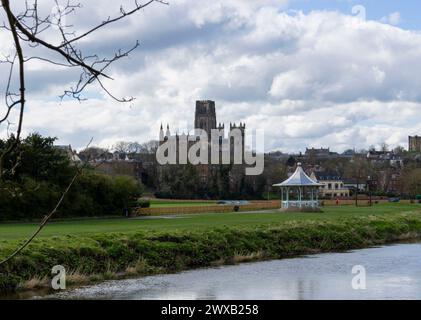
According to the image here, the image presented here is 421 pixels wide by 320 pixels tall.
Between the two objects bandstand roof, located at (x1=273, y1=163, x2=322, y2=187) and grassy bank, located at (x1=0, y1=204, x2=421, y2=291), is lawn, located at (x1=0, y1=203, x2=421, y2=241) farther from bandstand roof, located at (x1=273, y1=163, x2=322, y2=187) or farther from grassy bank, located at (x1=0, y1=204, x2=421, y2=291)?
bandstand roof, located at (x1=273, y1=163, x2=322, y2=187)

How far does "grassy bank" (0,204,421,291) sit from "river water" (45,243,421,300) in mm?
1925

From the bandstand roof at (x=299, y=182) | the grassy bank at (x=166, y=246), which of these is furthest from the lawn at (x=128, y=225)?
the bandstand roof at (x=299, y=182)

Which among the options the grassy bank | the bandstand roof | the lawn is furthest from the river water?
the bandstand roof

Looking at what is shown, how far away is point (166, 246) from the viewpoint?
32.8 m

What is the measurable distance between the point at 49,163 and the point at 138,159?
106191 millimetres

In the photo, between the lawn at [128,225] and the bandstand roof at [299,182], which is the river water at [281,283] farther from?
the bandstand roof at [299,182]

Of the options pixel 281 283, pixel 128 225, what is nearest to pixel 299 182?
pixel 128 225

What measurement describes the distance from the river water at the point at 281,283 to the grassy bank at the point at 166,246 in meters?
1.93

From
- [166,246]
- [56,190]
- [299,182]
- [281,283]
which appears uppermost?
[299,182]

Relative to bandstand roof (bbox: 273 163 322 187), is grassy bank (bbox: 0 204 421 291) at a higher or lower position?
lower

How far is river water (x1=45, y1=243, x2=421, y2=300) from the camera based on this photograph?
2156cm

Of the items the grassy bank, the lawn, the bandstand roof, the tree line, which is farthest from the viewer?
the bandstand roof

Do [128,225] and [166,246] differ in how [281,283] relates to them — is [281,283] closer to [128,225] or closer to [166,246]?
[166,246]

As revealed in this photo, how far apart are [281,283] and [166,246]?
932 cm
